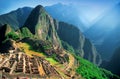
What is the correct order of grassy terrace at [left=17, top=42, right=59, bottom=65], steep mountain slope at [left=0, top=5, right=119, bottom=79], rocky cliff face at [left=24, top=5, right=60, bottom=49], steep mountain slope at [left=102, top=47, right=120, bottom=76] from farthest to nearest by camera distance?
steep mountain slope at [left=102, top=47, right=120, bottom=76] < rocky cliff face at [left=24, top=5, right=60, bottom=49] < grassy terrace at [left=17, top=42, right=59, bottom=65] < steep mountain slope at [left=0, top=5, right=119, bottom=79]

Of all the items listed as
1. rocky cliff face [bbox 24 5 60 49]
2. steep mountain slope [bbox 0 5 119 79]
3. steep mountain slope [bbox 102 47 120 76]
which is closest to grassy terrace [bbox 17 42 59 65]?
steep mountain slope [bbox 0 5 119 79]

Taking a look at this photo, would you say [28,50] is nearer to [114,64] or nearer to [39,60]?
[39,60]

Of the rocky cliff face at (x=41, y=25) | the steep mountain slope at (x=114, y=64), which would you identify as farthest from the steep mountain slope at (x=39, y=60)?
the steep mountain slope at (x=114, y=64)

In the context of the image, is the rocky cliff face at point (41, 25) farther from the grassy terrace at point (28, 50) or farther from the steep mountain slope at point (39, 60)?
the grassy terrace at point (28, 50)

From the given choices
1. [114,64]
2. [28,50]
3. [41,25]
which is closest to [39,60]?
[28,50]

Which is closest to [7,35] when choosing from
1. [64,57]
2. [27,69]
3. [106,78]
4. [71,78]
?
[64,57]

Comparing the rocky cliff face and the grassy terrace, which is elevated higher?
the rocky cliff face

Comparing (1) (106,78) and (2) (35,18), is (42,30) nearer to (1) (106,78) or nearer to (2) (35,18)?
(2) (35,18)

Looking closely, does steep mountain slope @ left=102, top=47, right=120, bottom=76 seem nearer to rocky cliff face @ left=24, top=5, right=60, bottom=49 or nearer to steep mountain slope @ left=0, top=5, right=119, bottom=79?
rocky cliff face @ left=24, top=5, right=60, bottom=49

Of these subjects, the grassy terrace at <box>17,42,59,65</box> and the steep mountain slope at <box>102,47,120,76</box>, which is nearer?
the grassy terrace at <box>17,42,59,65</box>
